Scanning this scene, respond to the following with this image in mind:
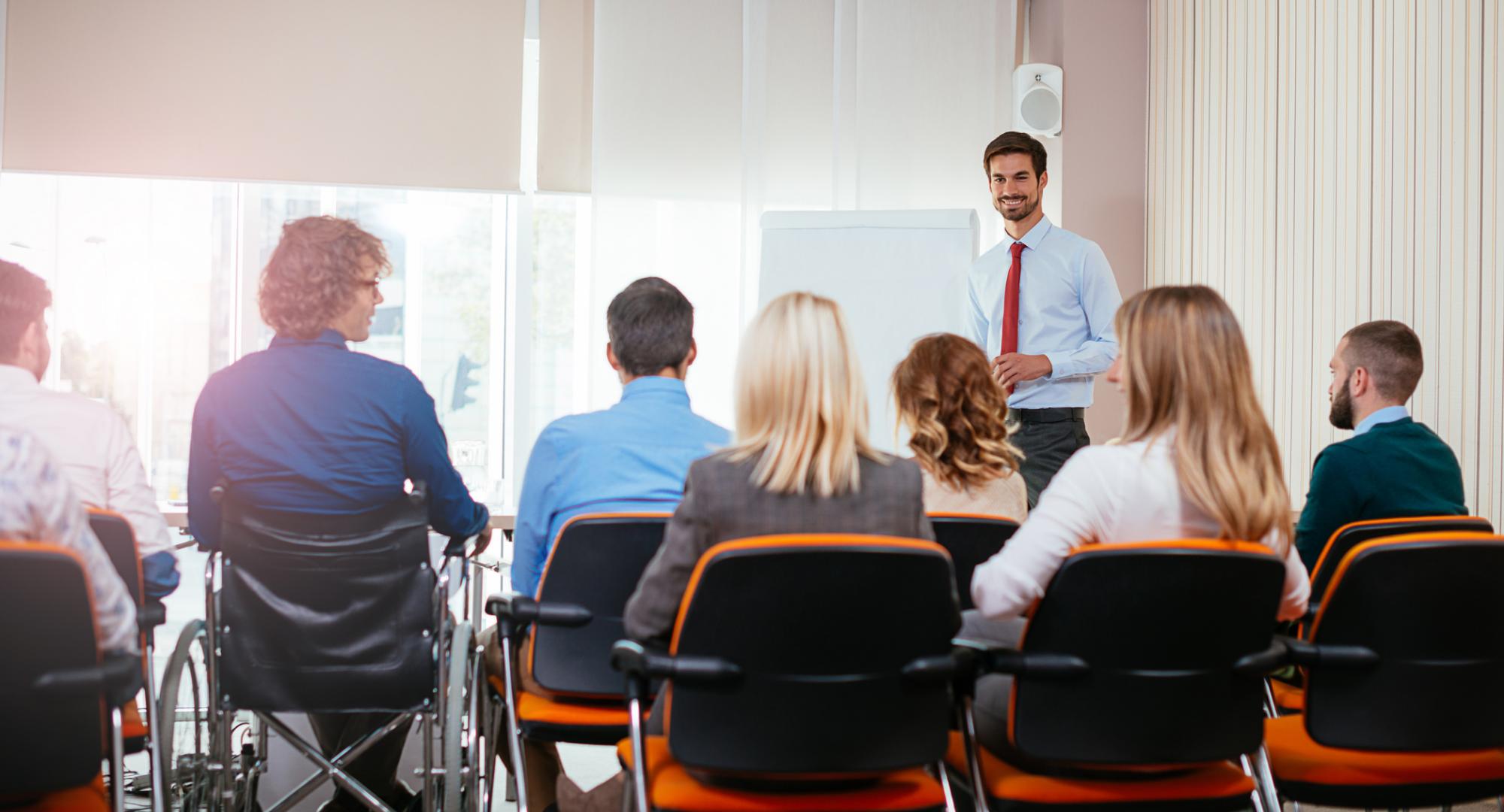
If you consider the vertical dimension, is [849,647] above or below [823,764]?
above

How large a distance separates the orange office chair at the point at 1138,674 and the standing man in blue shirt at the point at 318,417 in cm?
132

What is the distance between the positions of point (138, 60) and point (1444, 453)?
5.26m

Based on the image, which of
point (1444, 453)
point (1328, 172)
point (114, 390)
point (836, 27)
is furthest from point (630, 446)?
point (114, 390)

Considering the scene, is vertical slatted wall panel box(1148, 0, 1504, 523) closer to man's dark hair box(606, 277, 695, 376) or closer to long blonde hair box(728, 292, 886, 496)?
man's dark hair box(606, 277, 695, 376)

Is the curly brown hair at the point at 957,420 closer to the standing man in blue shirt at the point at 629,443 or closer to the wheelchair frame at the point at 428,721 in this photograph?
the standing man in blue shirt at the point at 629,443

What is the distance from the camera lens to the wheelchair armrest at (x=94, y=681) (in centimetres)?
156

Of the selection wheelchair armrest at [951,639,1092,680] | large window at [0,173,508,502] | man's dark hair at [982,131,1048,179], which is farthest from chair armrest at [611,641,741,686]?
large window at [0,173,508,502]

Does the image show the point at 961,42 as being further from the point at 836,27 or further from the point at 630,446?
the point at 630,446

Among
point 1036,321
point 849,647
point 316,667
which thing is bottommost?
point 316,667

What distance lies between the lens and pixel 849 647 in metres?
1.65

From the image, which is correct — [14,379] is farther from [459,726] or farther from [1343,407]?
[1343,407]

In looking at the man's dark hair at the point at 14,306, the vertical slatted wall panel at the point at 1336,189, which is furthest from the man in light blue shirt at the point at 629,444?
the vertical slatted wall panel at the point at 1336,189

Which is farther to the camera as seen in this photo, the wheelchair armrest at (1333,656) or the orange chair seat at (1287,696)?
the orange chair seat at (1287,696)

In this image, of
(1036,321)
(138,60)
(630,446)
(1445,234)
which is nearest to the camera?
(630,446)
